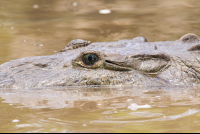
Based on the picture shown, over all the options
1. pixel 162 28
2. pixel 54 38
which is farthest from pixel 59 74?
pixel 162 28

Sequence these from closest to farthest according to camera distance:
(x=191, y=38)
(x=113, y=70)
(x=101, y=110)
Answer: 1. (x=101, y=110)
2. (x=113, y=70)
3. (x=191, y=38)

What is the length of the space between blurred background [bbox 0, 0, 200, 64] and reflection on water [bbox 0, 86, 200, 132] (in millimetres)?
4362

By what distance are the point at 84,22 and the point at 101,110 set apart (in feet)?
34.2

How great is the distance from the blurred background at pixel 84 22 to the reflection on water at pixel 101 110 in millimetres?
4362

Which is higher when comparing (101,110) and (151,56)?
(151,56)

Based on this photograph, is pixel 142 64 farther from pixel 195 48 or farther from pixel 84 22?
pixel 84 22

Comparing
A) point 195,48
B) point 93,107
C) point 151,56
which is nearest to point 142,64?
point 151,56

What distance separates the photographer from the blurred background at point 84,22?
9258 mm

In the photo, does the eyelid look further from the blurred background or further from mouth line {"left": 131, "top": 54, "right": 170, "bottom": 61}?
the blurred background

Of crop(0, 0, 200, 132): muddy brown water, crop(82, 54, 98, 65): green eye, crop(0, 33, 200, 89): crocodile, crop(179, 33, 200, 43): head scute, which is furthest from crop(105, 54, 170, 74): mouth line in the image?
crop(179, 33, 200, 43): head scute

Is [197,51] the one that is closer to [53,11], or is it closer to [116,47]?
[116,47]

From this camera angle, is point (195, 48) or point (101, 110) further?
point (195, 48)

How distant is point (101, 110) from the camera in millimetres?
2445

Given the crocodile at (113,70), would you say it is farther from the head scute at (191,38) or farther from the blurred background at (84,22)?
the blurred background at (84,22)
